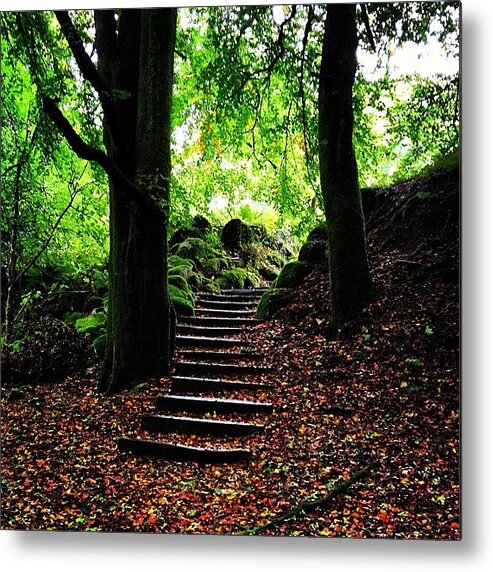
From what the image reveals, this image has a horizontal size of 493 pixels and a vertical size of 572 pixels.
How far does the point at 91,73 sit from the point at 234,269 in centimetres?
168

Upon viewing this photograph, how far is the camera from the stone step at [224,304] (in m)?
3.43

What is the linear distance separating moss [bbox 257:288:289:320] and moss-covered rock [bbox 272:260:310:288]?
0.10m

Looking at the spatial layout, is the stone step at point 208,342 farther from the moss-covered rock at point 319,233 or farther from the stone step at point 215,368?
the moss-covered rock at point 319,233

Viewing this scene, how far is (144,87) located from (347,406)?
8.28ft

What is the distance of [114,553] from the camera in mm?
2615

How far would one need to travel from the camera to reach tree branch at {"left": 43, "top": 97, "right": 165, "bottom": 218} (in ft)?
8.79

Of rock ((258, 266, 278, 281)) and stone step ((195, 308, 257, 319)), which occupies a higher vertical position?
rock ((258, 266, 278, 281))

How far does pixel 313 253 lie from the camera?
308 centimetres

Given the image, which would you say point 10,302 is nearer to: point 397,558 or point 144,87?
point 144,87

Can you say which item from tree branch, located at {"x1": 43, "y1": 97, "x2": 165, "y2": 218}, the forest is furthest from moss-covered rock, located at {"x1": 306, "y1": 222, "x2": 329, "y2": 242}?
tree branch, located at {"x1": 43, "y1": 97, "x2": 165, "y2": 218}

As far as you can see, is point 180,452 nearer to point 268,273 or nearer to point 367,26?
point 268,273

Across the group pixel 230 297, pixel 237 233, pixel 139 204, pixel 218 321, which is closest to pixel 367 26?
pixel 237 233

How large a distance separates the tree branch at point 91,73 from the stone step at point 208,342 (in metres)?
1.42

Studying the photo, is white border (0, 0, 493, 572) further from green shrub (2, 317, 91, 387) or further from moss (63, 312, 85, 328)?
moss (63, 312, 85, 328)
